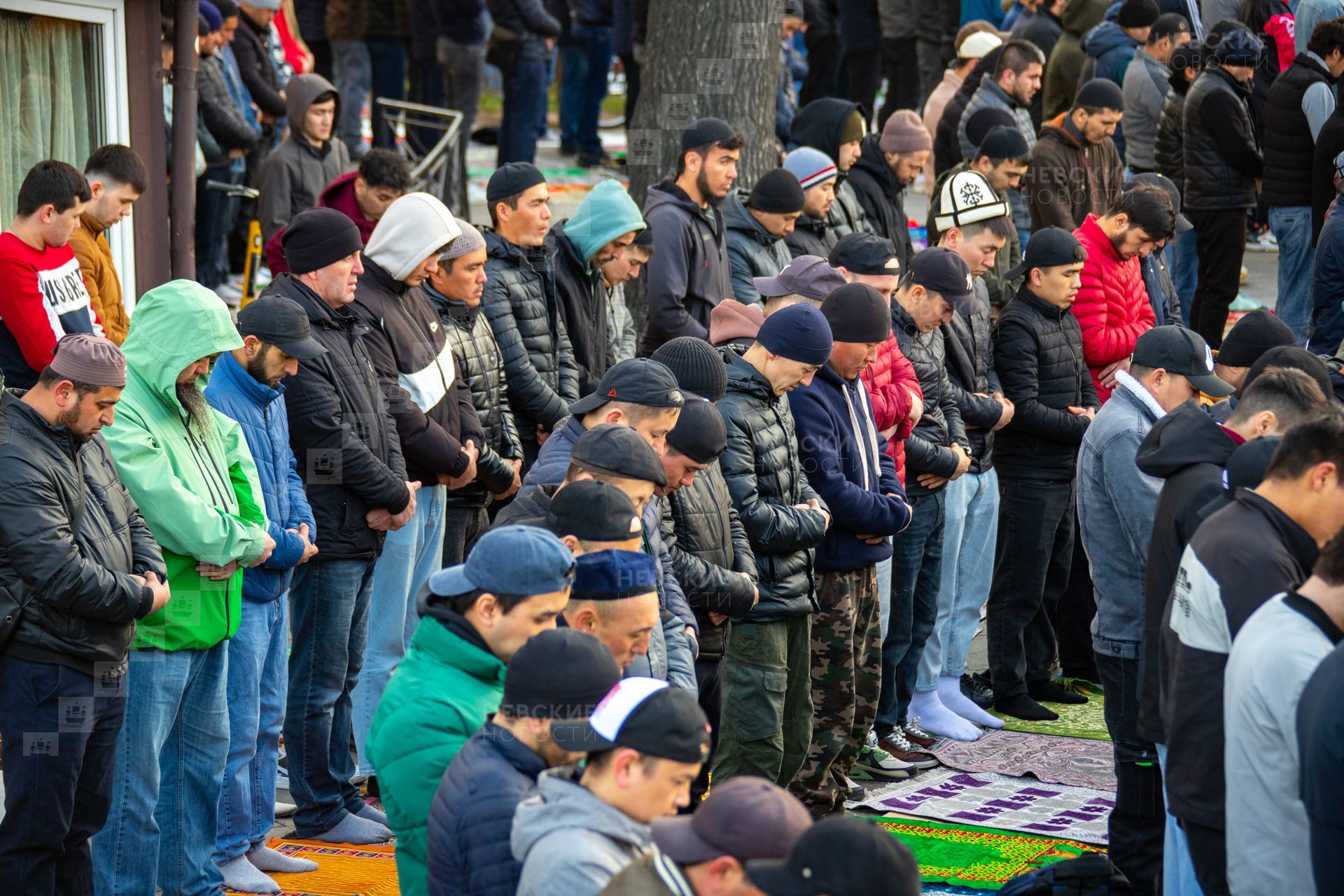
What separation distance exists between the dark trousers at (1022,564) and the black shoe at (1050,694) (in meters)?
0.09

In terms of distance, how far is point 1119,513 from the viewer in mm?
5930

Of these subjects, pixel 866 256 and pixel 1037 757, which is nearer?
pixel 866 256

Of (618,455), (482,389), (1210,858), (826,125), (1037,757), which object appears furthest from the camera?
(826,125)

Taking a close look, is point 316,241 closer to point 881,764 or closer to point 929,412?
point 929,412

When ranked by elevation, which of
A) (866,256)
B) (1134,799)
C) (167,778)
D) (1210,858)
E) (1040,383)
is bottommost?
(1134,799)

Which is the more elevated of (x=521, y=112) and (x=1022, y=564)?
(x=521, y=112)

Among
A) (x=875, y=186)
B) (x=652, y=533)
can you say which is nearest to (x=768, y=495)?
(x=652, y=533)

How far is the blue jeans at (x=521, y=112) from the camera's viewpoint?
43.5ft

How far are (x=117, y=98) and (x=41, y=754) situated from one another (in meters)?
4.61

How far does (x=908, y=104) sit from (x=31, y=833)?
1246 cm

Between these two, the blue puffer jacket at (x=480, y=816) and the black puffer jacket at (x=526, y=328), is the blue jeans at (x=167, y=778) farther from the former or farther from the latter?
the black puffer jacket at (x=526, y=328)

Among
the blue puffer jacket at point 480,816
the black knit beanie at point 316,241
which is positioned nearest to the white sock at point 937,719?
the black knit beanie at point 316,241

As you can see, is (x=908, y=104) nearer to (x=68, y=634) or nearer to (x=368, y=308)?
(x=368, y=308)

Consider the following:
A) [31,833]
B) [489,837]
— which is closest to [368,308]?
[31,833]
